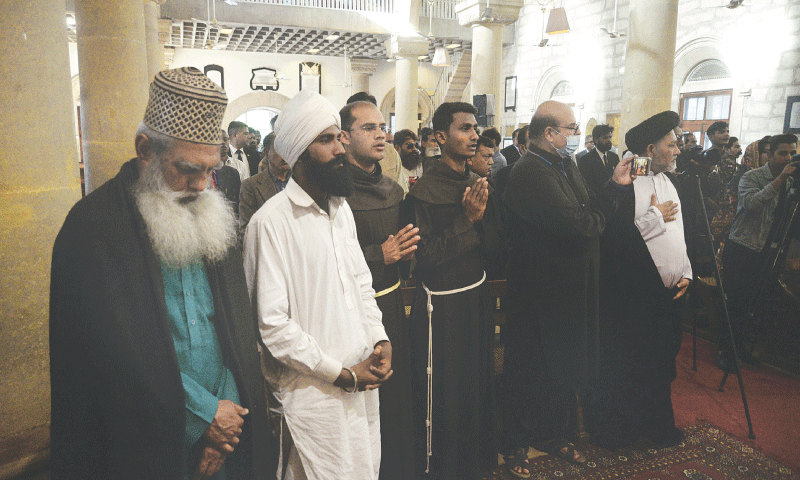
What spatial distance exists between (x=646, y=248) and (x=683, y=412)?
1.32m

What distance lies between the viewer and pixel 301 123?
1.73 meters

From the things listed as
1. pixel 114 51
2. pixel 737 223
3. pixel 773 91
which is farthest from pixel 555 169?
pixel 773 91

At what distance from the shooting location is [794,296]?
405 centimetres

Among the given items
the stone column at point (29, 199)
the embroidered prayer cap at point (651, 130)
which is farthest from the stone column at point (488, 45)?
the stone column at point (29, 199)

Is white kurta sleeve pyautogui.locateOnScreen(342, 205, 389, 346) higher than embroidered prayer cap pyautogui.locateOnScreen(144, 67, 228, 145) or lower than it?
lower

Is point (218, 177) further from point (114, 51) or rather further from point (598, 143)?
point (598, 143)

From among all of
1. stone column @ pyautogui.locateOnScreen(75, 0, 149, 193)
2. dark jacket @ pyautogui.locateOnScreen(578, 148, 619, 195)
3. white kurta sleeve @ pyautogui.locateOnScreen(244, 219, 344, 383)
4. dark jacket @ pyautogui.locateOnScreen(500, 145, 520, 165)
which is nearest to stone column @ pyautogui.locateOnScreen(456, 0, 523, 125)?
dark jacket @ pyautogui.locateOnScreen(578, 148, 619, 195)

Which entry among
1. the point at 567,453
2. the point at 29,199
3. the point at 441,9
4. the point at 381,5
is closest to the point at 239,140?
the point at 29,199

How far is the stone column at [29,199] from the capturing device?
219 cm

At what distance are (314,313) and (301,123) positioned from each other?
61cm

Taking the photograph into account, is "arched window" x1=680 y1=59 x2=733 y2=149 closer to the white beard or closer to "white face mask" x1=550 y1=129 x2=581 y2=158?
"white face mask" x1=550 y1=129 x2=581 y2=158

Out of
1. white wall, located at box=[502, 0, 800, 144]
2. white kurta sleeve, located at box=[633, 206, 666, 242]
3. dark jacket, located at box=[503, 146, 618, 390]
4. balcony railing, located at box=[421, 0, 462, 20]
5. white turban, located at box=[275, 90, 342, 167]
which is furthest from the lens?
balcony railing, located at box=[421, 0, 462, 20]

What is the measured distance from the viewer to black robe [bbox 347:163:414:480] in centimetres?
222

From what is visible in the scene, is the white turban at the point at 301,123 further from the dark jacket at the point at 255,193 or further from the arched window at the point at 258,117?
the arched window at the point at 258,117
